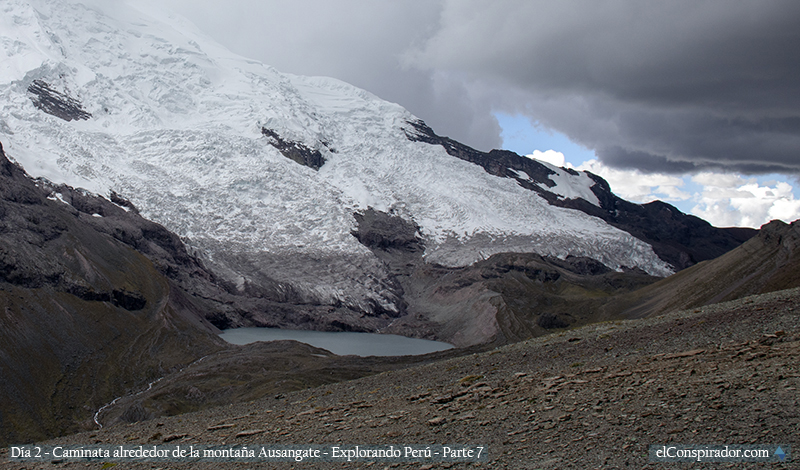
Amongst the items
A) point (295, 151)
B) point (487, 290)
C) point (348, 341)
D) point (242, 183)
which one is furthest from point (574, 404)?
point (295, 151)

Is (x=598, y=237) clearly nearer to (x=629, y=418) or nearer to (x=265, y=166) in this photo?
(x=265, y=166)

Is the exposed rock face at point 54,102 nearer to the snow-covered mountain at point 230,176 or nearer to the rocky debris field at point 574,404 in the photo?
the snow-covered mountain at point 230,176

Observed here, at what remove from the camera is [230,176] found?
534ft

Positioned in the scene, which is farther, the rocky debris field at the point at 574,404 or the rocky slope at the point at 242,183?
the rocky slope at the point at 242,183

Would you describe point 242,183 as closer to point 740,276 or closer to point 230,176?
point 230,176

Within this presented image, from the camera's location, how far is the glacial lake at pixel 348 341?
96.1m

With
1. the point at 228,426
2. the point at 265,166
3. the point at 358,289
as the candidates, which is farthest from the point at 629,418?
the point at 265,166

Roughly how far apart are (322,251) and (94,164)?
6001 cm

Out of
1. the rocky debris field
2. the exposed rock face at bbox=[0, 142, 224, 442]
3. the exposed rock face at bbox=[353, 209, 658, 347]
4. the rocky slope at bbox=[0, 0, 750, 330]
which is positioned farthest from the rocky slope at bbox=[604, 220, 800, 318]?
the exposed rock face at bbox=[0, 142, 224, 442]

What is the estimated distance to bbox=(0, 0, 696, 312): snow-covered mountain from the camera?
137750 millimetres

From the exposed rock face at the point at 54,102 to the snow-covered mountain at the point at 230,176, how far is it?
0.44 metres

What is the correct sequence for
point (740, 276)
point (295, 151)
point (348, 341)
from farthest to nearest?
point (295, 151) → point (348, 341) → point (740, 276)

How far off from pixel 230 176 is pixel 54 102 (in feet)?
162

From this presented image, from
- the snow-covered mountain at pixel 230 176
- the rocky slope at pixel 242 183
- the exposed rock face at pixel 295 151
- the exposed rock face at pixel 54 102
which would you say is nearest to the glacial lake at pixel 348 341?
the rocky slope at pixel 242 183
